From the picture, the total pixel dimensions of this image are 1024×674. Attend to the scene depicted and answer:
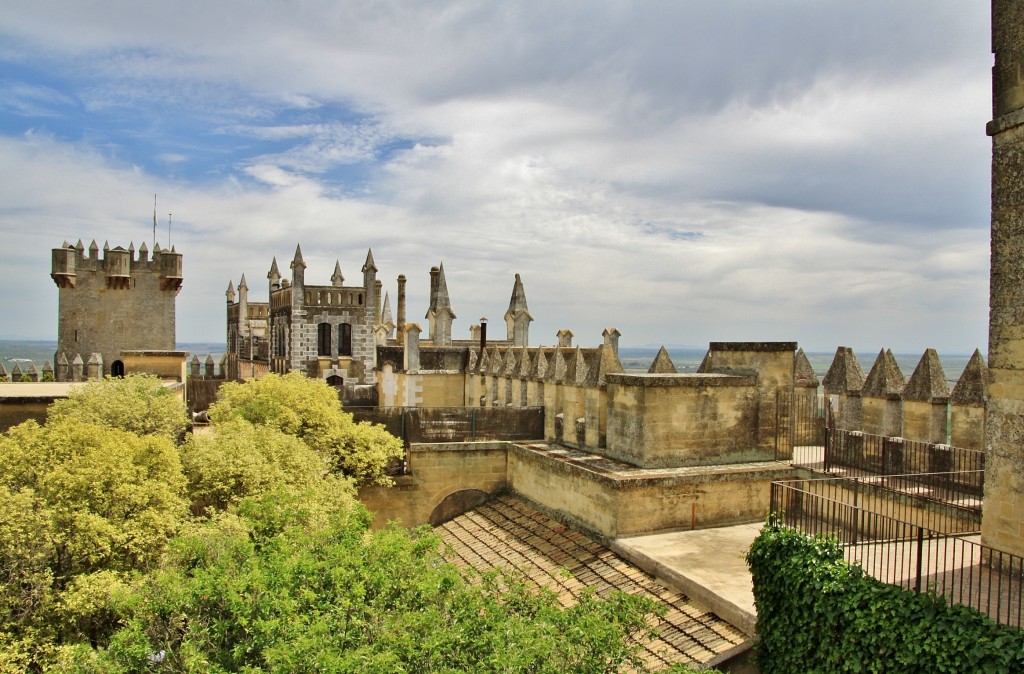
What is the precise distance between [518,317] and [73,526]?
1010 inches

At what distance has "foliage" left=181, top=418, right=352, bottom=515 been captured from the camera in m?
15.9

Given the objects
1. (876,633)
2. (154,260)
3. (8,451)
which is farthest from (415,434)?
(154,260)

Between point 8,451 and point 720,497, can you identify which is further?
point 720,497

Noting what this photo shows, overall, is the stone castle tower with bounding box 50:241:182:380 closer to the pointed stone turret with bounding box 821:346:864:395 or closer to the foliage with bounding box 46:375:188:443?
the foliage with bounding box 46:375:188:443

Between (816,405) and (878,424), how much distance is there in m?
2.96

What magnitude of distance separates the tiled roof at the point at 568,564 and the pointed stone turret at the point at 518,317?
49.2 feet

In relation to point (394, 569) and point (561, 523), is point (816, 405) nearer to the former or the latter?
point (561, 523)

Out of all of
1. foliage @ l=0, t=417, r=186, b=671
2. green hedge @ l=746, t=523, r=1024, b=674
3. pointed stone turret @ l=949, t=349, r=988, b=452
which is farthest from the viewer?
pointed stone turret @ l=949, t=349, r=988, b=452

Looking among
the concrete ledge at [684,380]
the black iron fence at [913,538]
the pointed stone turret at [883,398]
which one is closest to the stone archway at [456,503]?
the concrete ledge at [684,380]

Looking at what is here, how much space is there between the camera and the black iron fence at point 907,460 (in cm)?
1416

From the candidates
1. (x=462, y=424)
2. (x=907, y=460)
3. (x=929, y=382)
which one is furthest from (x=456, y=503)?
(x=929, y=382)

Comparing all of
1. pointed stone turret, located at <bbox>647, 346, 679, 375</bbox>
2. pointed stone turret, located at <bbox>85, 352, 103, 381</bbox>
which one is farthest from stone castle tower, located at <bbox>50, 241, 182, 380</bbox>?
pointed stone turret, located at <bbox>647, 346, 679, 375</bbox>

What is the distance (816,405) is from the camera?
20.8 metres

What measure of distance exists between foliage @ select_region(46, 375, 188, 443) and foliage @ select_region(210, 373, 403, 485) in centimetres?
205
